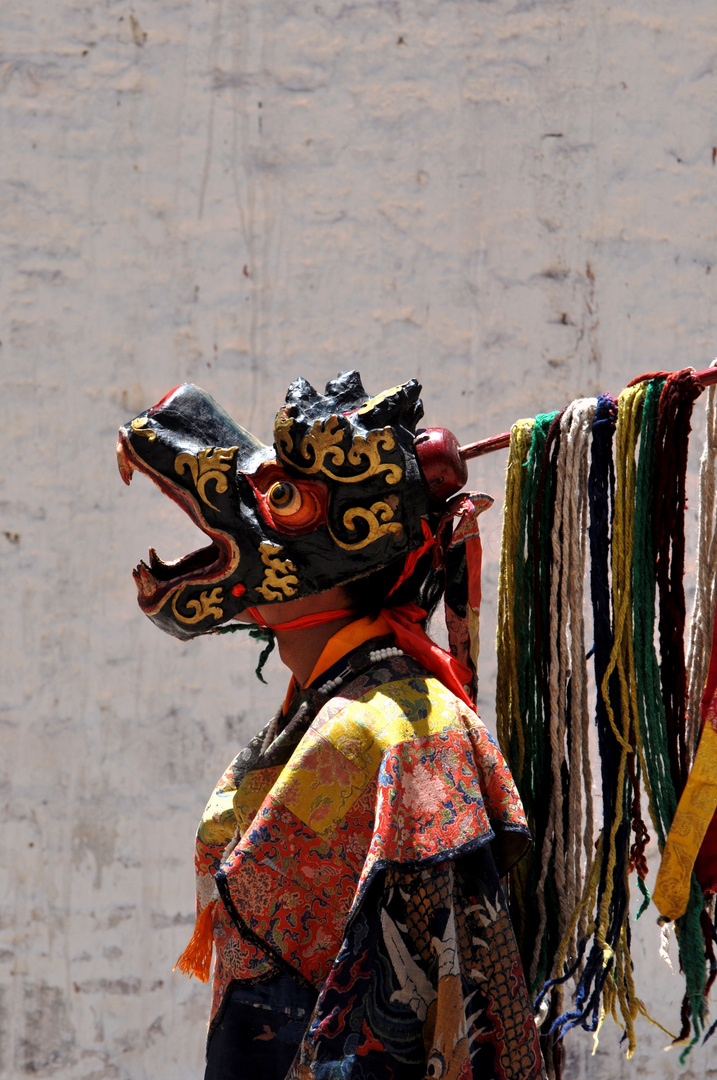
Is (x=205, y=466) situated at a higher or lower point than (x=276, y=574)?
higher

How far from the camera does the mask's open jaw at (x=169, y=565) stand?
4.30 feet

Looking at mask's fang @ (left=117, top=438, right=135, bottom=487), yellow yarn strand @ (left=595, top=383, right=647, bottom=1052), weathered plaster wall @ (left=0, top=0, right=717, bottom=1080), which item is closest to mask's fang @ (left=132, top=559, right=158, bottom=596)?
mask's fang @ (left=117, top=438, right=135, bottom=487)

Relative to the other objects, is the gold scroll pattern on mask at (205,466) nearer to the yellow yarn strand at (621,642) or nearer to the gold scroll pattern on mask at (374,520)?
the gold scroll pattern on mask at (374,520)

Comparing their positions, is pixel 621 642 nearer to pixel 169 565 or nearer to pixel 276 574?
pixel 276 574

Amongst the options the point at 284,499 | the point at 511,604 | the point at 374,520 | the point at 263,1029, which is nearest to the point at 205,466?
the point at 284,499

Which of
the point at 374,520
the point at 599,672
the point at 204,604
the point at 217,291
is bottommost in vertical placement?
the point at 599,672

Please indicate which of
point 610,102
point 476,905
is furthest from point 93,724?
point 610,102

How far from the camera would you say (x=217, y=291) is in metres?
2.53

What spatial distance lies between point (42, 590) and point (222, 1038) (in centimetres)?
144

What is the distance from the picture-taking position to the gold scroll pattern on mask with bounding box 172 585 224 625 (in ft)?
4.33

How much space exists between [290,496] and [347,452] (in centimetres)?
9

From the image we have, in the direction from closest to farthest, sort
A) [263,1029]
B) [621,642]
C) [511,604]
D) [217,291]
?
[263,1029]
[621,642]
[511,604]
[217,291]

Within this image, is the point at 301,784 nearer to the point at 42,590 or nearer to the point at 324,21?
the point at 42,590

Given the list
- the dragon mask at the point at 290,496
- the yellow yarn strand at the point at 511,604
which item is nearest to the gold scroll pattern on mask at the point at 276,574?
the dragon mask at the point at 290,496
